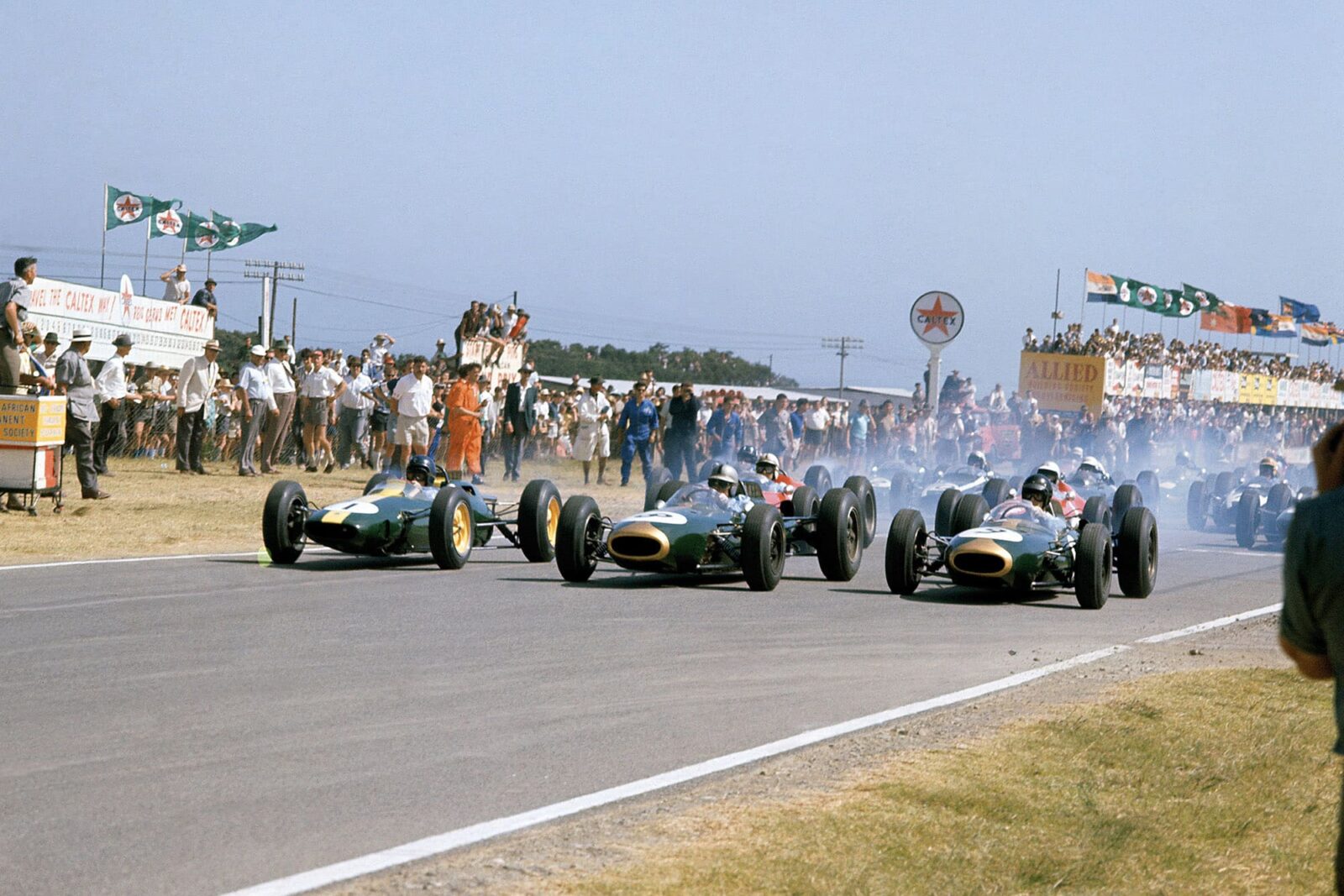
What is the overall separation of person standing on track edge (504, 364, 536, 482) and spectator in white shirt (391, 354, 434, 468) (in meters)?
3.96

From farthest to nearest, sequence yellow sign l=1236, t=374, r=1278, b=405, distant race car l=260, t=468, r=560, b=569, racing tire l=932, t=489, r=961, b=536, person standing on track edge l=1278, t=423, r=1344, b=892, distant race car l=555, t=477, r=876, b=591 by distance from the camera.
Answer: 1. yellow sign l=1236, t=374, r=1278, b=405
2. racing tire l=932, t=489, r=961, b=536
3. distant race car l=260, t=468, r=560, b=569
4. distant race car l=555, t=477, r=876, b=591
5. person standing on track edge l=1278, t=423, r=1344, b=892

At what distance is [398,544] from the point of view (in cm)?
1423

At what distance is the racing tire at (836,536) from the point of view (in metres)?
14.7

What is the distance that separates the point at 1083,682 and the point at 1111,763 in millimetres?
2352

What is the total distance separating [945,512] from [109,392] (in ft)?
34.1

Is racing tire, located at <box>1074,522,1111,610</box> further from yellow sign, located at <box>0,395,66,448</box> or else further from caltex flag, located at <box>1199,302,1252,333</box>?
caltex flag, located at <box>1199,302,1252,333</box>

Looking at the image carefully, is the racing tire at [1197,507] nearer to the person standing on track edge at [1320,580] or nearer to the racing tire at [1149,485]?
the racing tire at [1149,485]

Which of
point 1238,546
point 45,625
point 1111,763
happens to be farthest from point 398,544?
point 1238,546

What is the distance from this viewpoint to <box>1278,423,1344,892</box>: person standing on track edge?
329cm

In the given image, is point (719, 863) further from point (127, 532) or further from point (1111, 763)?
point (127, 532)

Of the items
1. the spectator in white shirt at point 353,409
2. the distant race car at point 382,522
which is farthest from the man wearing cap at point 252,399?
the distant race car at point 382,522

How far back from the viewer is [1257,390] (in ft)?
210

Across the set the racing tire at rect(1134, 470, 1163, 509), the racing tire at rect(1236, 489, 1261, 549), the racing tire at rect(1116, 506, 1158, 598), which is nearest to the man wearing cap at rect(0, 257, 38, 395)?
the racing tire at rect(1116, 506, 1158, 598)

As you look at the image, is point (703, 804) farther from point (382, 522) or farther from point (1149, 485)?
point (1149, 485)
